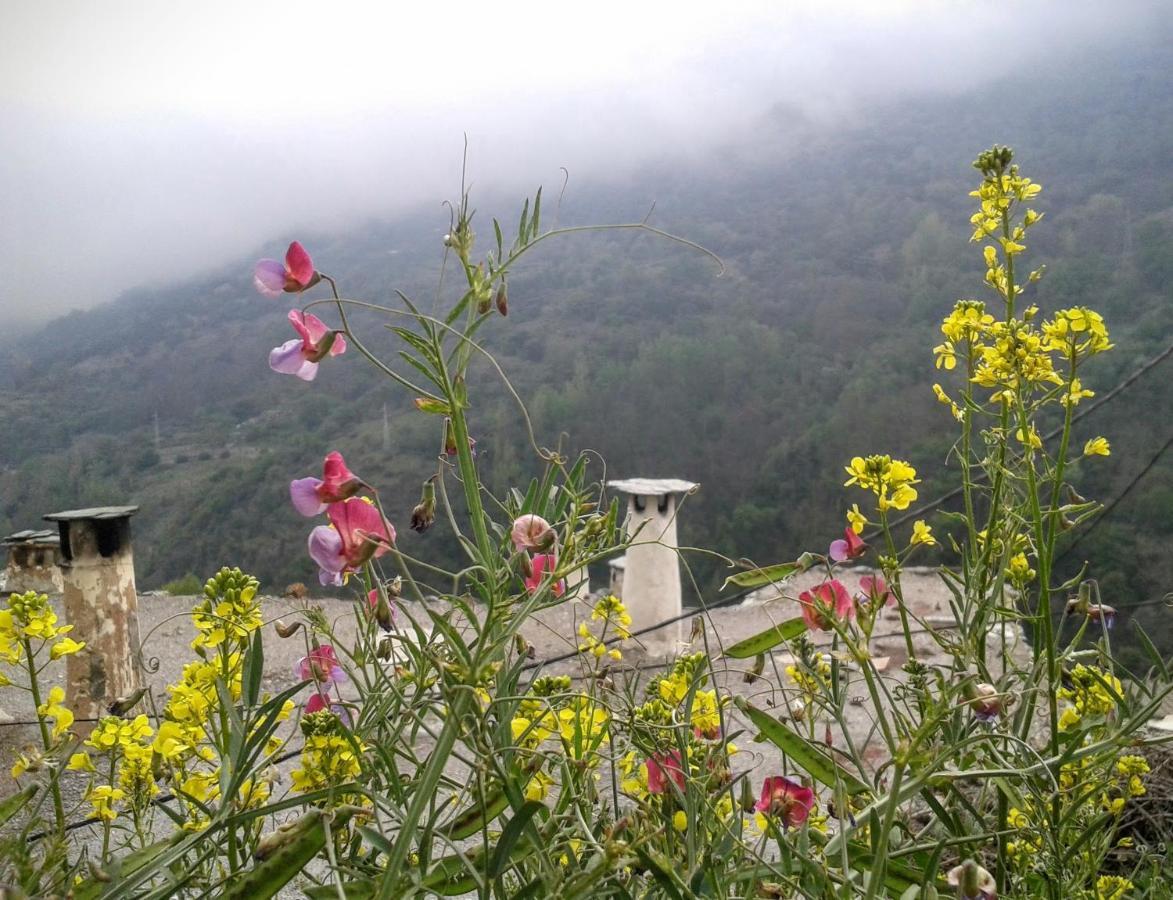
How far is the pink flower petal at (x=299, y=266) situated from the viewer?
72 cm

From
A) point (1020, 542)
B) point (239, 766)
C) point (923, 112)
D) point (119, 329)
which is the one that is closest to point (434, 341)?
point (239, 766)

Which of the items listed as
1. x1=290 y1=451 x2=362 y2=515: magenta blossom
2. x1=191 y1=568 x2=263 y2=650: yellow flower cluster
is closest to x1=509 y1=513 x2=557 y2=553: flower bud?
x1=290 y1=451 x2=362 y2=515: magenta blossom

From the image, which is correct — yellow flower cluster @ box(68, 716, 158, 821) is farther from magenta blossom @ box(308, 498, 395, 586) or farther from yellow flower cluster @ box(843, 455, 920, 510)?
yellow flower cluster @ box(843, 455, 920, 510)

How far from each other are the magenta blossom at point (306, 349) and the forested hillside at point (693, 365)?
17.7 ft

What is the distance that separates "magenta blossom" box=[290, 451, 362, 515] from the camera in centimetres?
60

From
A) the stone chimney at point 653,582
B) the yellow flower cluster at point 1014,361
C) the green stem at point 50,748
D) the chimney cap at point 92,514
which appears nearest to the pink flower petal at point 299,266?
the green stem at point 50,748

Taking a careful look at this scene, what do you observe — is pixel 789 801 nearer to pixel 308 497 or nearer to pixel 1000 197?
pixel 308 497

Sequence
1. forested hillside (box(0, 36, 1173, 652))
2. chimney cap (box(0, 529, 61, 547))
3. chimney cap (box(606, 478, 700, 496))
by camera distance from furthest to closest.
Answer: forested hillside (box(0, 36, 1173, 652)) < chimney cap (box(0, 529, 61, 547)) < chimney cap (box(606, 478, 700, 496))

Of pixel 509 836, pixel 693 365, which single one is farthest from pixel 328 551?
pixel 693 365

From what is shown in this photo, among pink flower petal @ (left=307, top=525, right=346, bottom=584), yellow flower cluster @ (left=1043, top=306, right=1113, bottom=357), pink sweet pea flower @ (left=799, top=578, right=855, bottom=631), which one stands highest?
yellow flower cluster @ (left=1043, top=306, right=1113, bottom=357)

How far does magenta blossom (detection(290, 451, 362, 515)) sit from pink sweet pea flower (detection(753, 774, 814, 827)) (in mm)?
445

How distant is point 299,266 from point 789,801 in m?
0.63

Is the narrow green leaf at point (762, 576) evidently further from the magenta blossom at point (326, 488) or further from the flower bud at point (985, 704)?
the magenta blossom at point (326, 488)

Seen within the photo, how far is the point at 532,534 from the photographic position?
57 cm
